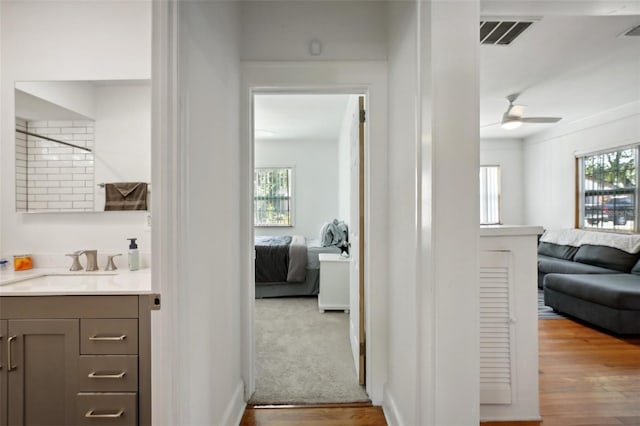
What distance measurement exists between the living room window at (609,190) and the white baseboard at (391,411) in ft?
15.6

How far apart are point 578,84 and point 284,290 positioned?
4.54 m

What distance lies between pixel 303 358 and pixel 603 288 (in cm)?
315

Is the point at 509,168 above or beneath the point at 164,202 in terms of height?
above

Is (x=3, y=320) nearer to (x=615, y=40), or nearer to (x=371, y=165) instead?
(x=371, y=165)

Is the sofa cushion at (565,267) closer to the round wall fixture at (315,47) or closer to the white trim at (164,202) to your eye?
the round wall fixture at (315,47)

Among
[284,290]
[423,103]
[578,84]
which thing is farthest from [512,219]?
[423,103]

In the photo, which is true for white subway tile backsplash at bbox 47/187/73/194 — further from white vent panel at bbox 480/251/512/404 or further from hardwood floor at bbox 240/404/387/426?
white vent panel at bbox 480/251/512/404

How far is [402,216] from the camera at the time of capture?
1.67 meters

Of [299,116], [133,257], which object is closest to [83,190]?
[133,257]

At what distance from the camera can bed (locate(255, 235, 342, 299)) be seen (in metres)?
4.36

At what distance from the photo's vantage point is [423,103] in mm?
1255

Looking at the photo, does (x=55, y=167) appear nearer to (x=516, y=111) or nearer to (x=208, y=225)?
(x=208, y=225)

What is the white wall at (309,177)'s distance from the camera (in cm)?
688

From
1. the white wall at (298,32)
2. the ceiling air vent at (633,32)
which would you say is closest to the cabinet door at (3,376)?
the white wall at (298,32)
